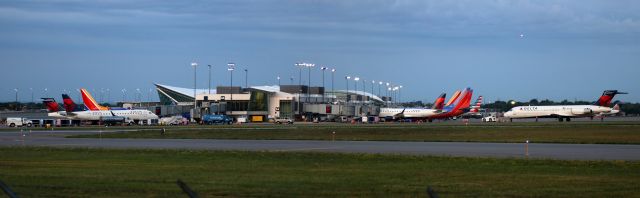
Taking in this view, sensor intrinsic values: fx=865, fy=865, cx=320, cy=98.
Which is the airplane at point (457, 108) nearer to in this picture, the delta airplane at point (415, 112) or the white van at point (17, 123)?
the delta airplane at point (415, 112)

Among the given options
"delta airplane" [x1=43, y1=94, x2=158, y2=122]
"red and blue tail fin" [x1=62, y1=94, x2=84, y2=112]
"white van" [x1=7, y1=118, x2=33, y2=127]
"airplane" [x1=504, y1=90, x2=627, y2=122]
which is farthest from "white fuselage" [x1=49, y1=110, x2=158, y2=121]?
"airplane" [x1=504, y1=90, x2=627, y2=122]

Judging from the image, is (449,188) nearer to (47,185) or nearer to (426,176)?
(426,176)

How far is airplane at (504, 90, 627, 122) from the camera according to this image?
446 feet

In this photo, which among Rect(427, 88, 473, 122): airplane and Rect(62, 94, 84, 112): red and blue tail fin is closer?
Rect(62, 94, 84, 112): red and blue tail fin

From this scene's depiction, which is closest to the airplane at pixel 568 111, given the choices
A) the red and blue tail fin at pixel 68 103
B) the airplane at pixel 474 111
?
the airplane at pixel 474 111

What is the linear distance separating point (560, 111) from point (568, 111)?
53.0 inches

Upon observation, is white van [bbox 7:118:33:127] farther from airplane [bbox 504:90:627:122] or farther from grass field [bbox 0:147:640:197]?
grass field [bbox 0:147:640:197]

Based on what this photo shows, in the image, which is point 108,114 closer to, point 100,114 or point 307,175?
point 100,114

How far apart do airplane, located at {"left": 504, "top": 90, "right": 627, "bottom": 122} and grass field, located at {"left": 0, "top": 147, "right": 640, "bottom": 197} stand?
102823mm

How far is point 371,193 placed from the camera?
2261 centimetres

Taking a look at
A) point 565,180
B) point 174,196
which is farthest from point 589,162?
point 174,196

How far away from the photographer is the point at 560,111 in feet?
452

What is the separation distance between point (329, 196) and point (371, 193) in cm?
157

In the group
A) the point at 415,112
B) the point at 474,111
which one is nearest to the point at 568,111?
the point at 415,112
